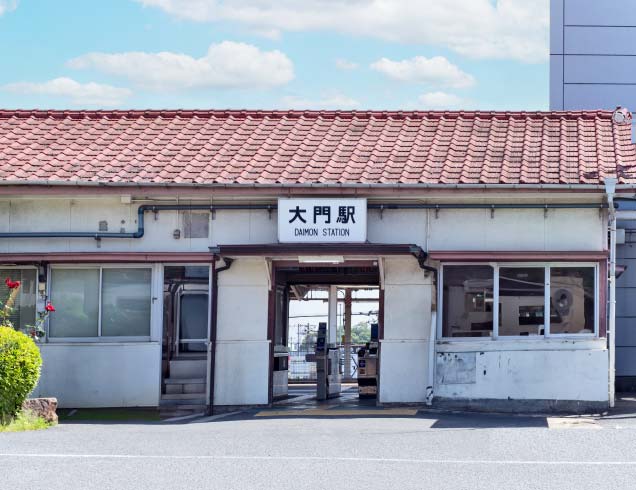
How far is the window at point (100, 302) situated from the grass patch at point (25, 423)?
308 centimetres

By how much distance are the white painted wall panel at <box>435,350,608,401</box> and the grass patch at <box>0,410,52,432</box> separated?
6073mm

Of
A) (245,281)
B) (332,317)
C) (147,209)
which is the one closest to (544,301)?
(245,281)

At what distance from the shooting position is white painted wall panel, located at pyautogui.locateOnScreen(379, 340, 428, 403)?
18.7 metres

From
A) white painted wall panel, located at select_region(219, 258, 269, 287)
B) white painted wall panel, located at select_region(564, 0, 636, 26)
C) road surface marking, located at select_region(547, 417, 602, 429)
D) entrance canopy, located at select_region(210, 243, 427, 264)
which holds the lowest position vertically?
road surface marking, located at select_region(547, 417, 602, 429)

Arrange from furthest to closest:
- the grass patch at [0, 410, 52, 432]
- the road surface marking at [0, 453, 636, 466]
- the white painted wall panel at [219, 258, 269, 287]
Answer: the white painted wall panel at [219, 258, 269, 287] → the grass patch at [0, 410, 52, 432] → the road surface marking at [0, 453, 636, 466]

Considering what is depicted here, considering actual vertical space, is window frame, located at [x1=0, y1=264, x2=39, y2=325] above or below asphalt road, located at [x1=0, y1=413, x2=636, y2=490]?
above

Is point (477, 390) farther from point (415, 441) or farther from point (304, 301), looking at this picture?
point (304, 301)

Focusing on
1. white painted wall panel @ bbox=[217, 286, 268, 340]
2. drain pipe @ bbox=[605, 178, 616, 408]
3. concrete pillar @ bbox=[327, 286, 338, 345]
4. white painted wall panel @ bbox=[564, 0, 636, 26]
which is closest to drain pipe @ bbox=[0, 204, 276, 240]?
white painted wall panel @ bbox=[217, 286, 268, 340]

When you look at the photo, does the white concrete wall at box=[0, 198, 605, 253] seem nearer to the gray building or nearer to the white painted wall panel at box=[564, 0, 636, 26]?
the gray building

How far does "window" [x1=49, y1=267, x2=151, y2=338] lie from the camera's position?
1930 centimetres

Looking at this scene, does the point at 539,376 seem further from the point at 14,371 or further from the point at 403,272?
the point at 14,371

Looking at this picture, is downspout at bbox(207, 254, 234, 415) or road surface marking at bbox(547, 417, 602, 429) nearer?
road surface marking at bbox(547, 417, 602, 429)

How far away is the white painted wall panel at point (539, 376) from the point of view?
18.0m

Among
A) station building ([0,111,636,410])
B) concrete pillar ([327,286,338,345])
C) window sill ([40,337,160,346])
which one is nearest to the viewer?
station building ([0,111,636,410])
